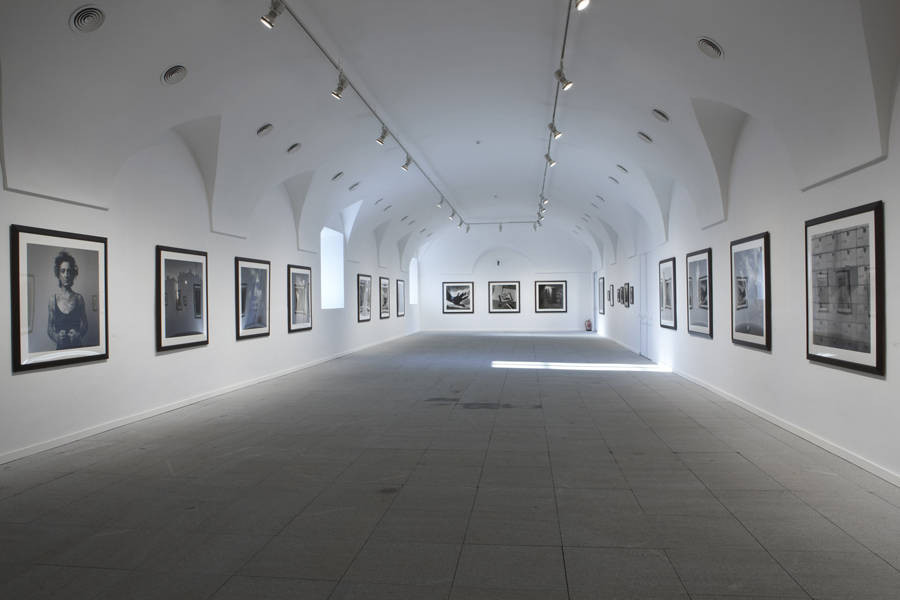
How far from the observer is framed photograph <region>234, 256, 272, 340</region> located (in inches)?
426

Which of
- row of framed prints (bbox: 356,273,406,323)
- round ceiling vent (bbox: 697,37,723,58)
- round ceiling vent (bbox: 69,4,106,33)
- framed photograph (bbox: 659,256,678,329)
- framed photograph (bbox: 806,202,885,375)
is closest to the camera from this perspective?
framed photograph (bbox: 806,202,885,375)

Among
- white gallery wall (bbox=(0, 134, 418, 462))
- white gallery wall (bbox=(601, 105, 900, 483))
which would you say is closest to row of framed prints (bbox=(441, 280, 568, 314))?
white gallery wall (bbox=(601, 105, 900, 483))

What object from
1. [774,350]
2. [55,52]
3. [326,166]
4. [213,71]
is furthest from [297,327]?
[774,350]

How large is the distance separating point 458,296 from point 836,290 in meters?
25.0

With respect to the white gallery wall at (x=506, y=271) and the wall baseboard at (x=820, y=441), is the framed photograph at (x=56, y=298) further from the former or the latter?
the white gallery wall at (x=506, y=271)

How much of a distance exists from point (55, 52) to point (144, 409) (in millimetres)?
5005

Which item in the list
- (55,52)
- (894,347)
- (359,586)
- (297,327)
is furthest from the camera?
(297,327)

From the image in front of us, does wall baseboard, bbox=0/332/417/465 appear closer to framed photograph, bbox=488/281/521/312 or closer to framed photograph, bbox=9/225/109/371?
framed photograph, bbox=9/225/109/371

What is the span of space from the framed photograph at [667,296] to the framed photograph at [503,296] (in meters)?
16.0

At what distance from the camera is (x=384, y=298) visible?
2262 cm

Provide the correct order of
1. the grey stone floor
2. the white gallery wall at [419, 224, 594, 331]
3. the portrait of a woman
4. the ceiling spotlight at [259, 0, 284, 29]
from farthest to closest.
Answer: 1. the white gallery wall at [419, 224, 594, 331]
2. the portrait of a woman
3. the ceiling spotlight at [259, 0, 284, 29]
4. the grey stone floor

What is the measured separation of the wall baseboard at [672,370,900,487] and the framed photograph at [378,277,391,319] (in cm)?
1447

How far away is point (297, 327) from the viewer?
13.6 m

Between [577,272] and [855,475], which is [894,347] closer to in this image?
[855,475]
